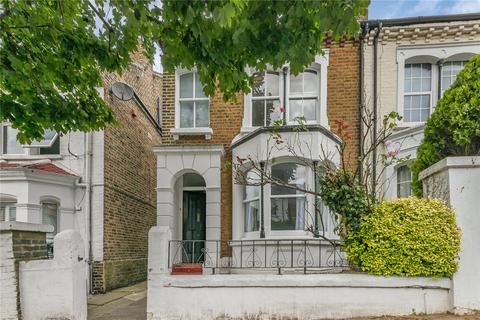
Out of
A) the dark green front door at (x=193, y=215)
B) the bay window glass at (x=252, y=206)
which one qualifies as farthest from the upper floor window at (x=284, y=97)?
the dark green front door at (x=193, y=215)

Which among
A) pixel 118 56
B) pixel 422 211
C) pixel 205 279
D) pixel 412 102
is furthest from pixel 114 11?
pixel 412 102

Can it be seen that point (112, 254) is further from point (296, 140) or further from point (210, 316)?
point (296, 140)

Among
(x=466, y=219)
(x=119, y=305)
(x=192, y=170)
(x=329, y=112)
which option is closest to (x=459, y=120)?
(x=466, y=219)

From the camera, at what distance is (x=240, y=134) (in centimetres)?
948

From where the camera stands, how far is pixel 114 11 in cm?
452

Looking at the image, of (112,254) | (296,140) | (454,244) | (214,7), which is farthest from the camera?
(112,254)

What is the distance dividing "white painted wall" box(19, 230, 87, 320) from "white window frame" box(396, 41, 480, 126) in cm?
838

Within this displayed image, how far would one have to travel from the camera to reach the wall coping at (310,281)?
17.1 ft

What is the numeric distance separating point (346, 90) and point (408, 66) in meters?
1.90

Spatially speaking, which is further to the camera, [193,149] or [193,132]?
[193,132]

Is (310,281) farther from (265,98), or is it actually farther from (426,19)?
(426,19)

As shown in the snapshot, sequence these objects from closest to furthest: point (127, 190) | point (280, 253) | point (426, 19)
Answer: point (280, 253), point (426, 19), point (127, 190)

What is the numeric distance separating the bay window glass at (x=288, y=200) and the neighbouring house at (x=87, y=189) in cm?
474

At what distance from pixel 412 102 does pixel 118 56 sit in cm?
777
